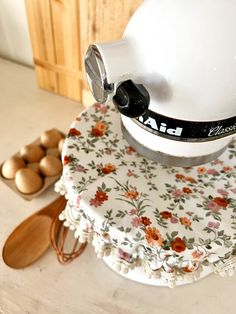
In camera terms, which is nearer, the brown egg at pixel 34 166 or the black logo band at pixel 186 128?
the black logo band at pixel 186 128

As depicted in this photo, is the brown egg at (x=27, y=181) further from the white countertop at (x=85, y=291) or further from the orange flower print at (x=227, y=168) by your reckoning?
the orange flower print at (x=227, y=168)

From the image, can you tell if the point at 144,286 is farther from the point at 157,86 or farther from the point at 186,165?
the point at 157,86

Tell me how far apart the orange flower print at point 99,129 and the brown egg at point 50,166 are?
173mm

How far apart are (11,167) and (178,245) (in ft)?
1.27

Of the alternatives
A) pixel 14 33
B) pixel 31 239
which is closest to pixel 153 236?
pixel 31 239

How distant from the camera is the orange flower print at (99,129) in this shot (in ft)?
1.80

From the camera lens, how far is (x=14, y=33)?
2.94 feet

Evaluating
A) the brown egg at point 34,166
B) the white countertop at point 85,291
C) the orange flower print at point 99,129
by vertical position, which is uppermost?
the orange flower print at point 99,129

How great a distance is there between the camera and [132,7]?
63cm

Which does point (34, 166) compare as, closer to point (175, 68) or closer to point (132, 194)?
point (132, 194)

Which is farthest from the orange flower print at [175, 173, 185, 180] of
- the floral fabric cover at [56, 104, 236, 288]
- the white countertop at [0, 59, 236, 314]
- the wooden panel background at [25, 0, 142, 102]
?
the wooden panel background at [25, 0, 142, 102]

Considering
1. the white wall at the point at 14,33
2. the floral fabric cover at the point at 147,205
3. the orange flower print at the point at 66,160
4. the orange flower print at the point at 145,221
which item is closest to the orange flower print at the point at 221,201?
the floral fabric cover at the point at 147,205

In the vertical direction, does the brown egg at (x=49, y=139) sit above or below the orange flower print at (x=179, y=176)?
below

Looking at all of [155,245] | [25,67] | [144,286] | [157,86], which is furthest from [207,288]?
[25,67]
